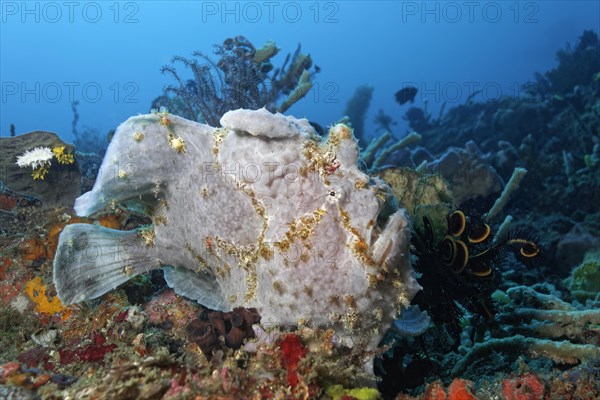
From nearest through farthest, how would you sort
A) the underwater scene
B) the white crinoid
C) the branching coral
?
1. the underwater scene
2. the white crinoid
3. the branching coral

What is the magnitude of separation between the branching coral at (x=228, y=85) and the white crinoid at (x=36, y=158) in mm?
2762

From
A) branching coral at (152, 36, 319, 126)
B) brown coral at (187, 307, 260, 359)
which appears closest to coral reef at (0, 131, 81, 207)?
branching coral at (152, 36, 319, 126)

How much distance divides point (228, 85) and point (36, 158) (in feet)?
12.0

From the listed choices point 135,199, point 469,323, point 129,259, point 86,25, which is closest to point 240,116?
point 135,199

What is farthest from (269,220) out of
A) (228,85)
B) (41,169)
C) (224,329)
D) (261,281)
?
(228,85)

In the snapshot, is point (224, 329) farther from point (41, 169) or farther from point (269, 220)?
point (41, 169)

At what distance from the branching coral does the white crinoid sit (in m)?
2.76

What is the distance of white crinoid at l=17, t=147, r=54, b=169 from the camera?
17.0 feet

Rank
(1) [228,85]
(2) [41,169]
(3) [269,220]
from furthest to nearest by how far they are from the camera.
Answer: (1) [228,85], (2) [41,169], (3) [269,220]

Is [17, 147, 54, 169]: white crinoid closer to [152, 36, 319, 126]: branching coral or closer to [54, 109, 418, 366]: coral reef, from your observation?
[54, 109, 418, 366]: coral reef

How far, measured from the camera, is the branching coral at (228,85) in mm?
7484

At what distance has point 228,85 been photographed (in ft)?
24.9

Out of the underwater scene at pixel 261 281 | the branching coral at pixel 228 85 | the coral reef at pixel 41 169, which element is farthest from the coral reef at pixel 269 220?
the branching coral at pixel 228 85

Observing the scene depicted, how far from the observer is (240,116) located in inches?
107
